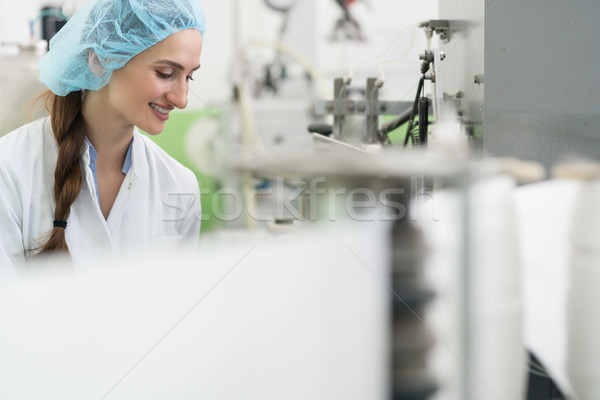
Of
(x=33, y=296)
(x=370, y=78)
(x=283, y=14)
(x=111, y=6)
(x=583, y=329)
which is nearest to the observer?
(x=33, y=296)

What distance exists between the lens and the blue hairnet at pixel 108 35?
0.81 meters

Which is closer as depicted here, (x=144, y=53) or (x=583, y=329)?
(x=583, y=329)

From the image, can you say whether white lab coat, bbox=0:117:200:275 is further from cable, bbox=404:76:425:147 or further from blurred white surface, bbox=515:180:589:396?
blurred white surface, bbox=515:180:589:396

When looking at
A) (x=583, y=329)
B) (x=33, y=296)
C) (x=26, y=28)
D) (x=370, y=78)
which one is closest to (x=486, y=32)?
(x=370, y=78)

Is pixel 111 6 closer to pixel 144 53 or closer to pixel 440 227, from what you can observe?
pixel 144 53

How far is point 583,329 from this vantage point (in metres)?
0.65

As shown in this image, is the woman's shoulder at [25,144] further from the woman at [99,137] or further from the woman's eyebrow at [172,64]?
the woman's eyebrow at [172,64]

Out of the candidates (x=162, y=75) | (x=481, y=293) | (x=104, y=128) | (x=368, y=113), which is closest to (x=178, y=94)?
(x=162, y=75)

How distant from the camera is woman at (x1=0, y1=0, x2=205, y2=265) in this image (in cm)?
81

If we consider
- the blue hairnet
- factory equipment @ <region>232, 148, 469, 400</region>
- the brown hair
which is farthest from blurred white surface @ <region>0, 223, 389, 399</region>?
the blue hairnet

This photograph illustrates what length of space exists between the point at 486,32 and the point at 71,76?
621 mm

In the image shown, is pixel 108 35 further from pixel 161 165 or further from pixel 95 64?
pixel 161 165

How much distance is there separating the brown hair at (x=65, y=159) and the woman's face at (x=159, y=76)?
0.08 metres

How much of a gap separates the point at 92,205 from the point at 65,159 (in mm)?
80
